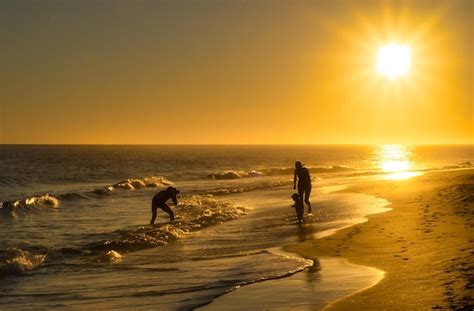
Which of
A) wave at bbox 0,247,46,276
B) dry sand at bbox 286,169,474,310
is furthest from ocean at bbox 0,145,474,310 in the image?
dry sand at bbox 286,169,474,310

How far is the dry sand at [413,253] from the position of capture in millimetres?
7121

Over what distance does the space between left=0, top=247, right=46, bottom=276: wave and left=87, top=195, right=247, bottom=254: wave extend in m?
1.58

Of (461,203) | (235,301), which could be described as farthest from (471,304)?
(461,203)

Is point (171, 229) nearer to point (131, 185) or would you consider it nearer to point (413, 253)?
point (413, 253)

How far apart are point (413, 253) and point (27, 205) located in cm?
2264

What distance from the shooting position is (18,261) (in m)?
12.3

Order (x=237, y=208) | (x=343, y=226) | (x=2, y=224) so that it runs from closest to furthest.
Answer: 1. (x=343, y=226)
2. (x=2, y=224)
3. (x=237, y=208)

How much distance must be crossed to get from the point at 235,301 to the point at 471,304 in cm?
311

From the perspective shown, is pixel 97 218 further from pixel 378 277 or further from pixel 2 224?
pixel 378 277

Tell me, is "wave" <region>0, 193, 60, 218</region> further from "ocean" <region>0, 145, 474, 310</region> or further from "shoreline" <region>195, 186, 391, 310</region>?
"shoreline" <region>195, 186, 391, 310</region>

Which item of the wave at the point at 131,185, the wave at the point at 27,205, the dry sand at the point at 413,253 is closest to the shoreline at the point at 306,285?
the dry sand at the point at 413,253

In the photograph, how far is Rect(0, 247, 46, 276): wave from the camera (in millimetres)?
11750

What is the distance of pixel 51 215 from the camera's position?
24.4 m

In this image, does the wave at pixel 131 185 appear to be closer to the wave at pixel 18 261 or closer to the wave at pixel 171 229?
the wave at pixel 171 229
